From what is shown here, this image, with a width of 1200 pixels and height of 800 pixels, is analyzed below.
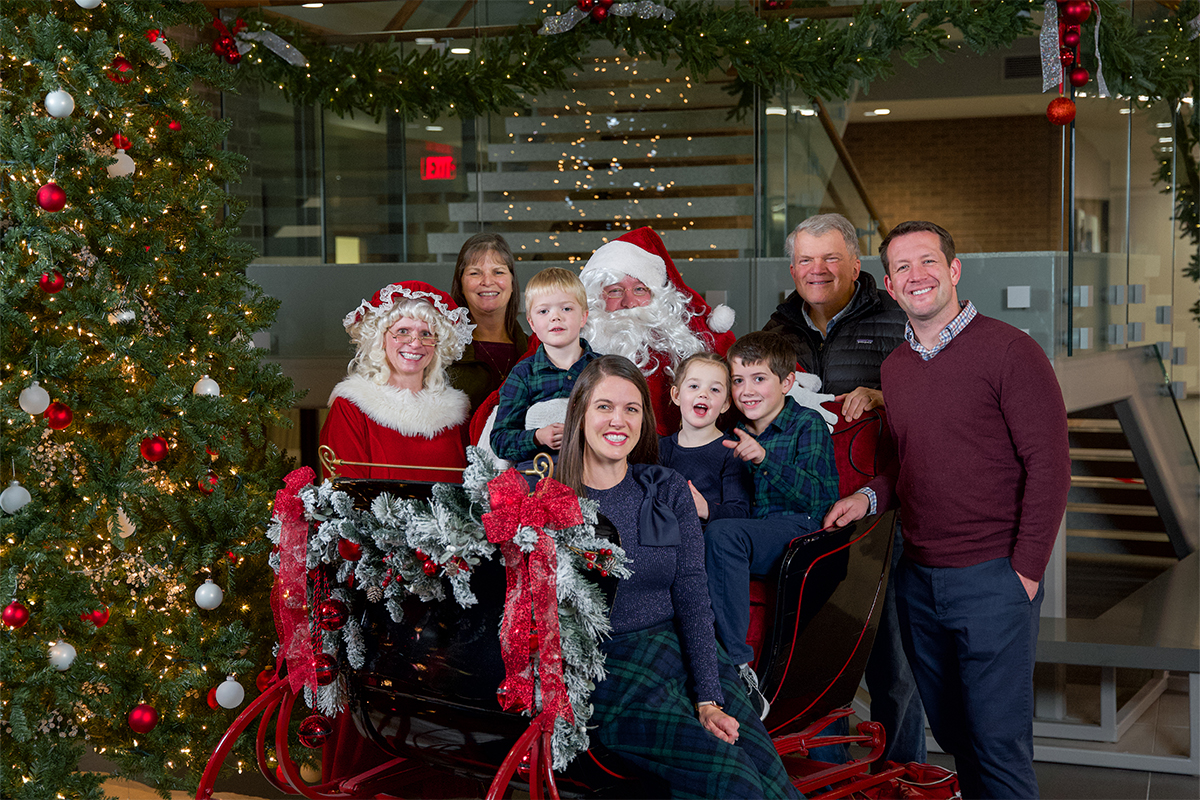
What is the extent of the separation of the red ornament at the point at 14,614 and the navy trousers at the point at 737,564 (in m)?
1.86

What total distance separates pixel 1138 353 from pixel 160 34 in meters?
5.17

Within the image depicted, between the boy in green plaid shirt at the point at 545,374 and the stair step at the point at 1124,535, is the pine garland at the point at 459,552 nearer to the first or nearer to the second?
the boy in green plaid shirt at the point at 545,374

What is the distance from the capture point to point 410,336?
323cm

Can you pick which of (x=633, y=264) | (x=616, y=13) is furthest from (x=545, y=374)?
(x=616, y=13)

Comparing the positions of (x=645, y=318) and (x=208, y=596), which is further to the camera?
(x=645, y=318)

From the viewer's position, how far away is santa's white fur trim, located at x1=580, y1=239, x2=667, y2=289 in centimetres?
340

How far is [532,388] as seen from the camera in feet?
9.92

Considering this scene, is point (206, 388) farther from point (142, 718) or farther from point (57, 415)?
point (142, 718)

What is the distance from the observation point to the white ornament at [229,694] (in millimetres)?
3107

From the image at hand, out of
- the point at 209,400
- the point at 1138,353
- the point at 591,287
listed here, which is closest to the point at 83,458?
the point at 209,400

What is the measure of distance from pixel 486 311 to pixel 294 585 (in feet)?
5.09

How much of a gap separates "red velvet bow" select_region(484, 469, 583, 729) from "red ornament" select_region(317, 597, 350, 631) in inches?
20.2

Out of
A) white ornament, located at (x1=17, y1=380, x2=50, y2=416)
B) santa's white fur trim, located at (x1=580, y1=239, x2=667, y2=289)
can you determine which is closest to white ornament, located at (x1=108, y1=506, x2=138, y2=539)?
white ornament, located at (x1=17, y1=380, x2=50, y2=416)

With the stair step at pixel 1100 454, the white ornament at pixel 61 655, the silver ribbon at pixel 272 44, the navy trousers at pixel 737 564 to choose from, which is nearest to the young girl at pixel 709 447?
the navy trousers at pixel 737 564
